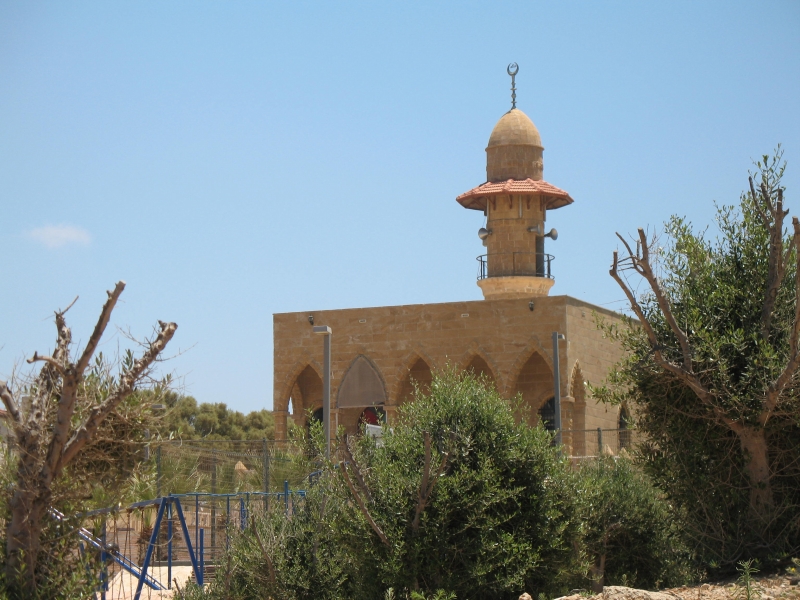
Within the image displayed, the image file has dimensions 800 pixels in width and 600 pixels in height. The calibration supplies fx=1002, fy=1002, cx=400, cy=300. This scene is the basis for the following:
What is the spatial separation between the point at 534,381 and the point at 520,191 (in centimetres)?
521

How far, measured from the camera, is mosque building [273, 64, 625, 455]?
82.6 feet

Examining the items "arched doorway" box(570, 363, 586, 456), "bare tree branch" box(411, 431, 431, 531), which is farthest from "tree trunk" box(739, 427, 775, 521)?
"arched doorway" box(570, 363, 586, 456)

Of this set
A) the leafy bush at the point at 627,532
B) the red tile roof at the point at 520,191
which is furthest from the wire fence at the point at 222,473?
the red tile roof at the point at 520,191

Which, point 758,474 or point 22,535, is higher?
point 758,474

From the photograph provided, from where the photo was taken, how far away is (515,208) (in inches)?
1097

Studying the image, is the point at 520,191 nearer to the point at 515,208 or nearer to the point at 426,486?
the point at 515,208

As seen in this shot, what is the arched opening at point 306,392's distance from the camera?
29266 mm

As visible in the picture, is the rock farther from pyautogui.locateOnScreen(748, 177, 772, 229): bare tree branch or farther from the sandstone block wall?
the sandstone block wall

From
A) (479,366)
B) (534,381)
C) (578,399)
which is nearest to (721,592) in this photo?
(578,399)

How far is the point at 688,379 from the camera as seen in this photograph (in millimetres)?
9820

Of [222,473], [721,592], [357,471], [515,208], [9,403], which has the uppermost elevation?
[515,208]

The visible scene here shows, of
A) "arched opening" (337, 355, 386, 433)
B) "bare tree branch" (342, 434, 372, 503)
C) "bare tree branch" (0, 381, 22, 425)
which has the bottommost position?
"bare tree branch" (342, 434, 372, 503)

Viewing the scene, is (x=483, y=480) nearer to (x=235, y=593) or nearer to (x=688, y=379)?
(x=688, y=379)

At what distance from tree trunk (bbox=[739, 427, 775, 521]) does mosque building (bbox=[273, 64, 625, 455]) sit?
13.1 m
